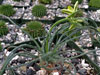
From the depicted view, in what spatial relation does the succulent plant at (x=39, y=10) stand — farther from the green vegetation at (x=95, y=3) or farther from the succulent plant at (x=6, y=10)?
the green vegetation at (x=95, y=3)

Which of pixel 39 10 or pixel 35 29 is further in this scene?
pixel 39 10

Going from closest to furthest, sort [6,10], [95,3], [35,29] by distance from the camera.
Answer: [35,29] < [6,10] < [95,3]

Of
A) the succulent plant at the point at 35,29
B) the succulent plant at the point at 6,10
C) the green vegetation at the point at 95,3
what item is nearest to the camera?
the succulent plant at the point at 35,29

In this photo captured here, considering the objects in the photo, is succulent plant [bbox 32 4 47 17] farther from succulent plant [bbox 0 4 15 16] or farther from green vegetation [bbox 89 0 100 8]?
green vegetation [bbox 89 0 100 8]

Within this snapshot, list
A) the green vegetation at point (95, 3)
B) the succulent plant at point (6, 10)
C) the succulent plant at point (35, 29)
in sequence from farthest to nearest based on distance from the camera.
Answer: the green vegetation at point (95, 3)
the succulent plant at point (6, 10)
the succulent plant at point (35, 29)

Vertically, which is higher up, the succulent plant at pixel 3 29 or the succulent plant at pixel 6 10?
the succulent plant at pixel 6 10

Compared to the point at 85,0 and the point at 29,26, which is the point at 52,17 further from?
the point at 85,0

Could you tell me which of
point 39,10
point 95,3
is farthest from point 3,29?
point 95,3

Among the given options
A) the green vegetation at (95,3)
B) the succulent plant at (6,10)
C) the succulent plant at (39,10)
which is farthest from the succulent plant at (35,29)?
the green vegetation at (95,3)

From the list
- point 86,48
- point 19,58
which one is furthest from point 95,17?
point 19,58

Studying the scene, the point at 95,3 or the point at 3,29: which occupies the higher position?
the point at 95,3

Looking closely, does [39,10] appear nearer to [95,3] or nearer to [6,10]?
[6,10]
